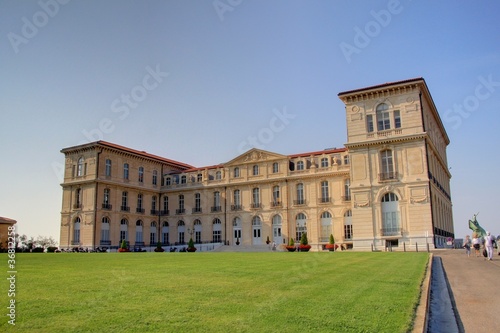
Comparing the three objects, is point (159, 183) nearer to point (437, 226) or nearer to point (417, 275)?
point (437, 226)

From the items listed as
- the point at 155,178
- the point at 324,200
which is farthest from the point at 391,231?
the point at 155,178

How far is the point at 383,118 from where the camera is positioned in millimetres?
40594

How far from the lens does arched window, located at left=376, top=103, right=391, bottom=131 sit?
4041 cm

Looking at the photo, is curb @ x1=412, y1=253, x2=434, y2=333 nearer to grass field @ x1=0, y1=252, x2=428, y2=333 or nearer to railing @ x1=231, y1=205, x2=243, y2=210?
grass field @ x1=0, y1=252, x2=428, y2=333

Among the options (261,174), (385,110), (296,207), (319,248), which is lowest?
(319,248)

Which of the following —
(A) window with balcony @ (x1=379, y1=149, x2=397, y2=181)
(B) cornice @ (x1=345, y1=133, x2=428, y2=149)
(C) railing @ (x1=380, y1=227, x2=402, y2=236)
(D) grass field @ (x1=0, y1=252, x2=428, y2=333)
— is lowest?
(D) grass field @ (x1=0, y1=252, x2=428, y2=333)

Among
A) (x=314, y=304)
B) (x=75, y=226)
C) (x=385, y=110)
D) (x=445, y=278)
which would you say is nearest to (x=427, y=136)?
(x=385, y=110)

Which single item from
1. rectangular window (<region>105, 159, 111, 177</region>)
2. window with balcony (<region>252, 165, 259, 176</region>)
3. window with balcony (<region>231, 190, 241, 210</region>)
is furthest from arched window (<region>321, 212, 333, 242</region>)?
rectangular window (<region>105, 159, 111, 177</region>)

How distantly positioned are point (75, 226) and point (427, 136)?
4173 centimetres

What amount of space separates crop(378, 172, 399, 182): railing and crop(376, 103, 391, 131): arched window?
4.42 metres

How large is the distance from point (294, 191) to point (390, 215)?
1389cm

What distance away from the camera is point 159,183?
6131cm

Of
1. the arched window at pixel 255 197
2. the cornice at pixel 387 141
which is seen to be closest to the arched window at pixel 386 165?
the cornice at pixel 387 141

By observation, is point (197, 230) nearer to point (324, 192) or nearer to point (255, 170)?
point (255, 170)
